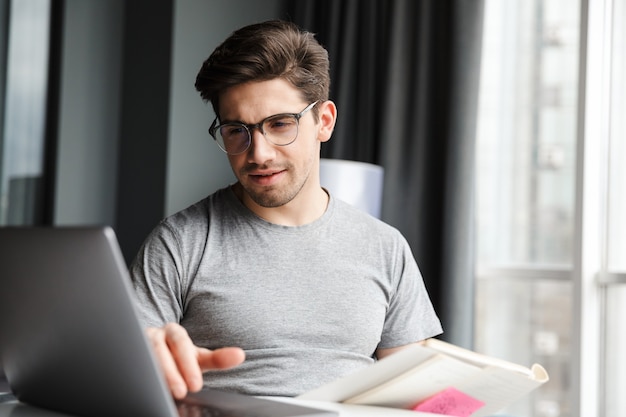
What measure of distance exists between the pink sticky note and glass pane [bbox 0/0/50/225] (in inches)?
123

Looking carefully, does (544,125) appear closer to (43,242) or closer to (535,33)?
(535,33)

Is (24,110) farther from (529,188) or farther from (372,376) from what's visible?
(372,376)

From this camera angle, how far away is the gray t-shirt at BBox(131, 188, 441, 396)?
1.47 meters

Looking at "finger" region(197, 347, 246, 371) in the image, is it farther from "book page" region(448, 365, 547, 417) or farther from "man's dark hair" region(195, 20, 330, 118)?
"man's dark hair" region(195, 20, 330, 118)

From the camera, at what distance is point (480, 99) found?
3.33m

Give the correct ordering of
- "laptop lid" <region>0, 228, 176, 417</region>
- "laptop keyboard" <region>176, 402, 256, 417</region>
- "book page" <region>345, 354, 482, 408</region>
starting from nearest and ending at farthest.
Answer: "laptop lid" <region>0, 228, 176, 417</region> → "laptop keyboard" <region>176, 402, 256, 417</region> → "book page" <region>345, 354, 482, 408</region>

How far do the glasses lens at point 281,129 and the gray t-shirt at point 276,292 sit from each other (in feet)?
0.53

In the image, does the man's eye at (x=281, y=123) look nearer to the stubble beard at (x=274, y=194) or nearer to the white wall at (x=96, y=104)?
the stubble beard at (x=274, y=194)

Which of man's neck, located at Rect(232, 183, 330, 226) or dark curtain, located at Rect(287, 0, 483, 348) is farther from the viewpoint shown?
dark curtain, located at Rect(287, 0, 483, 348)

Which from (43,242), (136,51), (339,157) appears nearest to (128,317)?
(43,242)

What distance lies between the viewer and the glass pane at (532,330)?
10.5 feet

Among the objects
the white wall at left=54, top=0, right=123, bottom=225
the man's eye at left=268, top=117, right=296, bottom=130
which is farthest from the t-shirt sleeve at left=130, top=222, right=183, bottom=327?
the white wall at left=54, top=0, right=123, bottom=225

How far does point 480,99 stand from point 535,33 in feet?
1.09

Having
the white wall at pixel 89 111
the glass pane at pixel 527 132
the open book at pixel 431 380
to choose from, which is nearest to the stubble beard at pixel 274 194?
the open book at pixel 431 380
